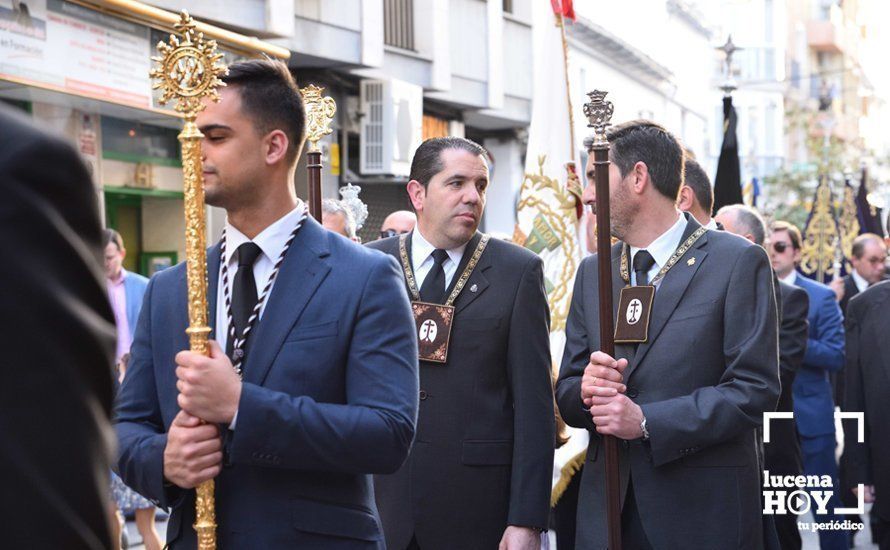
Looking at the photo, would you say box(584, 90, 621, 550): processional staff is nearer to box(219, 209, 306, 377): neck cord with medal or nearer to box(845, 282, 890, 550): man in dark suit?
box(219, 209, 306, 377): neck cord with medal

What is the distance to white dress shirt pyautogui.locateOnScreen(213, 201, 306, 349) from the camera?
336cm

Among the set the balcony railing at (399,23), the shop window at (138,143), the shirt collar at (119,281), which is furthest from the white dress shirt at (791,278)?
the balcony railing at (399,23)

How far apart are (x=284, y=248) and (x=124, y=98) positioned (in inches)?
383

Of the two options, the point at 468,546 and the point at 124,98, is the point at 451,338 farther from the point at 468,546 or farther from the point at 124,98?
the point at 124,98

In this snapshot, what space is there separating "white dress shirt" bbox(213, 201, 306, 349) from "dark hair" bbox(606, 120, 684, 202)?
1794mm

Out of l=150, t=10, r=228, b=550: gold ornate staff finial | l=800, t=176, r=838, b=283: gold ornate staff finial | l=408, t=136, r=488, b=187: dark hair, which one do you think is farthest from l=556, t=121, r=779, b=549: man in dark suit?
l=800, t=176, r=838, b=283: gold ornate staff finial

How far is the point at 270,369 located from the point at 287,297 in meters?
0.18

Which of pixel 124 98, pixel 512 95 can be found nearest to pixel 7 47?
pixel 124 98

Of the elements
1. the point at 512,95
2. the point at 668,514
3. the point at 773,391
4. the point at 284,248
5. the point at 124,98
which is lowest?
the point at 668,514

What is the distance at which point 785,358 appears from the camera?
8.19m

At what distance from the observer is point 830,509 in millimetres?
9680

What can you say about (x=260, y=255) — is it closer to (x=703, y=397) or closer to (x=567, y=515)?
(x=703, y=397)

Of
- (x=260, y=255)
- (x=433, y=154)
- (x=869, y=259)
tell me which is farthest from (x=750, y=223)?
(x=869, y=259)
